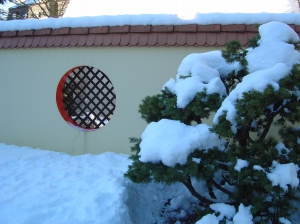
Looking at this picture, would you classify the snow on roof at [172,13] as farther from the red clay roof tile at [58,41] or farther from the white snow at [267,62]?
the white snow at [267,62]

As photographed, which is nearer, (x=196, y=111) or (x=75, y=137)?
(x=196, y=111)

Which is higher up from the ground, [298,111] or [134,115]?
[298,111]

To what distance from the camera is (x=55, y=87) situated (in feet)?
14.4

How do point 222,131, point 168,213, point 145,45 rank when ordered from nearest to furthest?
point 222,131, point 168,213, point 145,45

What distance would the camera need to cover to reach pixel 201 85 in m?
2.46

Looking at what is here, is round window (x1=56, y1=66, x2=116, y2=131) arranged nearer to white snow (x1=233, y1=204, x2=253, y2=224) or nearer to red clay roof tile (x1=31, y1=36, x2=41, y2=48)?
red clay roof tile (x1=31, y1=36, x2=41, y2=48)

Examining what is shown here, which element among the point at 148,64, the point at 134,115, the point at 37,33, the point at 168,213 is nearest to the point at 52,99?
the point at 37,33

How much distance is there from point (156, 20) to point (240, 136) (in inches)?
79.9

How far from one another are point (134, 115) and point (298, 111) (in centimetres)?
231

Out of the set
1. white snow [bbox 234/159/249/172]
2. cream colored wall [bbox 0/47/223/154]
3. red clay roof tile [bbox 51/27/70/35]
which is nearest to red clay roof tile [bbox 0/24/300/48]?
red clay roof tile [bbox 51/27/70/35]

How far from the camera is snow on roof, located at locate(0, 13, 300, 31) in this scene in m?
3.55

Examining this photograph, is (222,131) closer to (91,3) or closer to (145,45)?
(145,45)

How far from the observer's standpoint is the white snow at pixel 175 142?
2.22 metres

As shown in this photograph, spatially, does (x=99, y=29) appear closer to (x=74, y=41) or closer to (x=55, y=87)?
(x=74, y=41)
